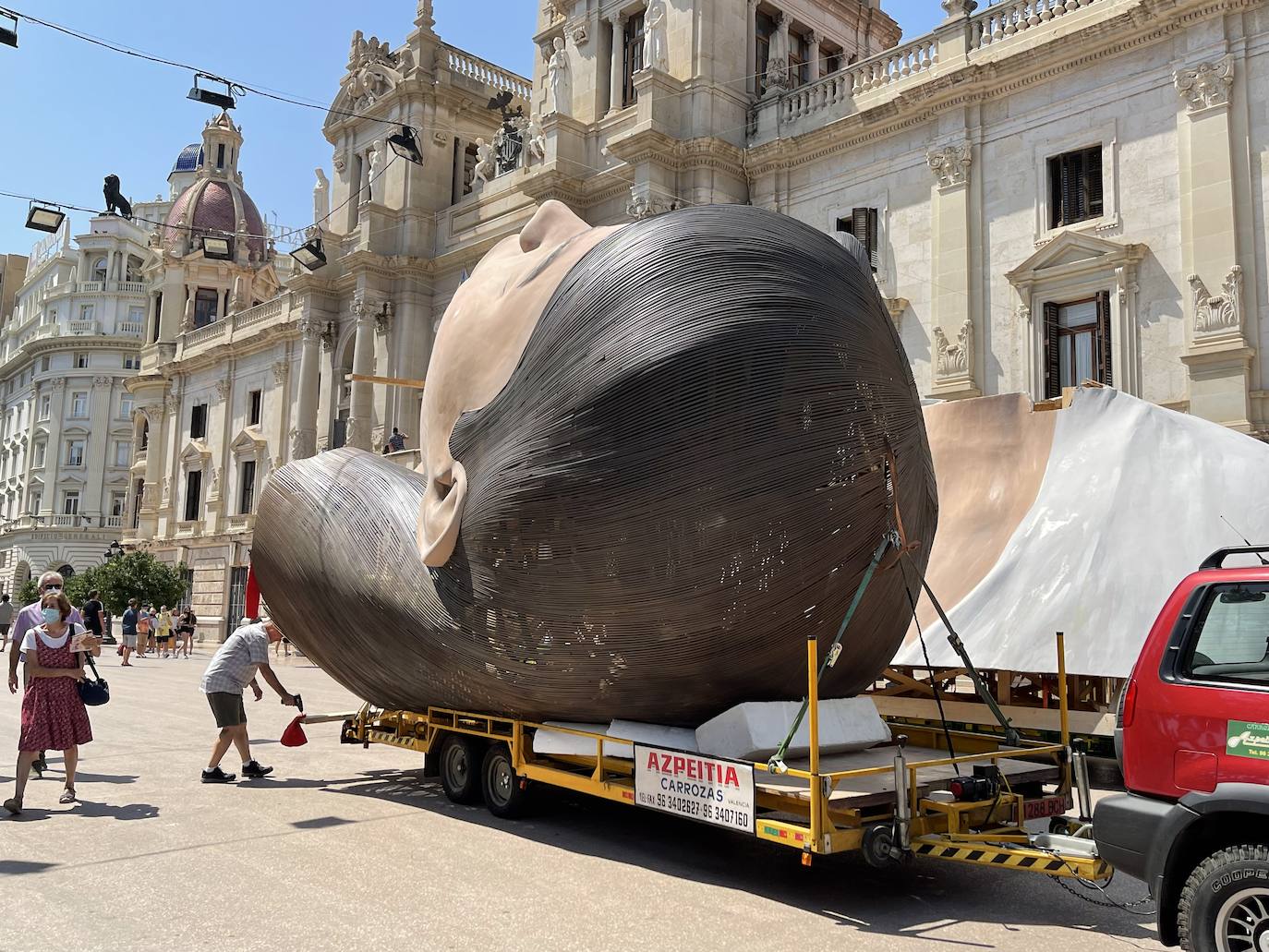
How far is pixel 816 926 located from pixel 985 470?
8.14 meters

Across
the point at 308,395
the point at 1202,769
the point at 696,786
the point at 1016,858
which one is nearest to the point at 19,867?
the point at 696,786

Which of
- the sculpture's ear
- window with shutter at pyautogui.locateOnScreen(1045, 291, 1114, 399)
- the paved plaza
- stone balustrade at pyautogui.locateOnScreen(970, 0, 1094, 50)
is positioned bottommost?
the paved plaza

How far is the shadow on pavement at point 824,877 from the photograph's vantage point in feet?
18.9

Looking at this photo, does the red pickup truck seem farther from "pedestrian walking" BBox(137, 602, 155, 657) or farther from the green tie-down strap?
"pedestrian walking" BBox(137, 602, 155, 657)

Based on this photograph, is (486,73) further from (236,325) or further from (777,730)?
(777,730)

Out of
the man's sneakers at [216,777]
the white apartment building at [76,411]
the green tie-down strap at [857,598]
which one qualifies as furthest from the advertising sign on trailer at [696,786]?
the white apartment building at [76,411]

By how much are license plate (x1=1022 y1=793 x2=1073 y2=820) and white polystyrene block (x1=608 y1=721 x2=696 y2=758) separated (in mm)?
2068

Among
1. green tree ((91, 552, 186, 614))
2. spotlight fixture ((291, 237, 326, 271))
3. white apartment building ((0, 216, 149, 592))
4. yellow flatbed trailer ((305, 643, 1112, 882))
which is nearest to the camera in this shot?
yellow flatbed trailer ((305, 643, 1112, 882))

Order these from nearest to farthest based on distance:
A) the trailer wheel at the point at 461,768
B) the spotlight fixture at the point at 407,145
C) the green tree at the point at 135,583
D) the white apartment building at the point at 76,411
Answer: the trailer wheel at the point at 461,768
the spotlight fixture at the point at 407,145
the green tree at the point at 135,583
the white apartment building at the point at 76,411

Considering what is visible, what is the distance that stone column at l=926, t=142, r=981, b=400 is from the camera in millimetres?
20594

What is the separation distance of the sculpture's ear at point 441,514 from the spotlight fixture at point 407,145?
25.1 meters

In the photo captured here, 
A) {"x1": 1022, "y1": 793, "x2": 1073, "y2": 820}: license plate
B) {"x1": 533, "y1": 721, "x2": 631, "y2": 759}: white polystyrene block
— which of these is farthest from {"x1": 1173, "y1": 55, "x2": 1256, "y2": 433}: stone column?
{"x1": 533, "y1": 721, "x2": 631, "y2": 759}: white polystyrene block

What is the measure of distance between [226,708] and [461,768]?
2591mm

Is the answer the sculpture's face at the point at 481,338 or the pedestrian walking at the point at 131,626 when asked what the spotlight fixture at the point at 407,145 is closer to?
the pedestrian walking at the point at 131,626
